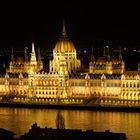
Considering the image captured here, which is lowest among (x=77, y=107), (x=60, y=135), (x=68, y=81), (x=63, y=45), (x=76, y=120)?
(x=60, y=135)

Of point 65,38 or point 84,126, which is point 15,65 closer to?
point 65,38

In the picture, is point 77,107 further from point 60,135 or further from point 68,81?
point 60,135

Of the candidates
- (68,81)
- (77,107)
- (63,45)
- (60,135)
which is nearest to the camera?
(60,135)

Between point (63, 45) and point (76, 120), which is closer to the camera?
point (76, 120)

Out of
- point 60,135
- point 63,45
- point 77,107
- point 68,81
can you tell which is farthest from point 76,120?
point 63,45

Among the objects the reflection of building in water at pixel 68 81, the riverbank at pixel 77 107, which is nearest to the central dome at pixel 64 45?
the reflection of building in water at pixel 68 81

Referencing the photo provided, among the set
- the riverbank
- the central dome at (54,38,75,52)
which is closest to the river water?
the riverbank

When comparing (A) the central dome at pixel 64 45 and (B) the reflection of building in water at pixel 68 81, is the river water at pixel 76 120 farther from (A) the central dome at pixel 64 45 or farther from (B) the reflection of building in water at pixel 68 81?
(A) the central dome at pixel 64 45
